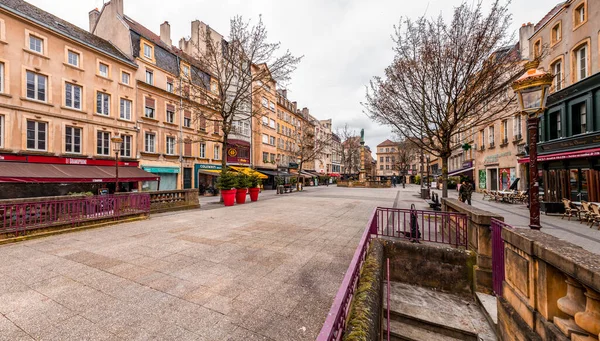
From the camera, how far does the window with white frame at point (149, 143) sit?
20.8 m

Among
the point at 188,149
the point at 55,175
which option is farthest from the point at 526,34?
the point at 55,175

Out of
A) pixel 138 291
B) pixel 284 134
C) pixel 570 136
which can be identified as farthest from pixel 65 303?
pixel 284 134

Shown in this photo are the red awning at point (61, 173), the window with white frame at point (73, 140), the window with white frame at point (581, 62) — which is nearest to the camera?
the red awning at point (61, 173)

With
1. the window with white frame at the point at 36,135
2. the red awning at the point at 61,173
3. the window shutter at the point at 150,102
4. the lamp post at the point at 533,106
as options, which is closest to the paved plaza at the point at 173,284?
the lamp post at the point at 533,106

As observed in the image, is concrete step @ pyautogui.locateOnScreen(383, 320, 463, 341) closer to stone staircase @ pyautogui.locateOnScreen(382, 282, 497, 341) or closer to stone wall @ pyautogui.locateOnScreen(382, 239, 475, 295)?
stone staircase @ pyautogui.locateOnScreen(382, 282, 497, 341)

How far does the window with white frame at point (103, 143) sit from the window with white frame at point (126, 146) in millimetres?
970

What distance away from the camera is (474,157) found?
27.6 meters

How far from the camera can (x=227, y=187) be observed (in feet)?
46.4

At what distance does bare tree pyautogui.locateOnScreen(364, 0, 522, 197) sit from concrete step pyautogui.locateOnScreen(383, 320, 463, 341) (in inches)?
312

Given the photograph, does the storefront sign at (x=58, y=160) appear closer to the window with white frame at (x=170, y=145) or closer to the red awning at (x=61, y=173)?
the red awning at (x=61, y=173)

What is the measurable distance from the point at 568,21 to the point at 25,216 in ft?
90.7

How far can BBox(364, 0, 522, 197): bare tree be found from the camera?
818 centimetres

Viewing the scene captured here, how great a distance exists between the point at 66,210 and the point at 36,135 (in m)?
12.0

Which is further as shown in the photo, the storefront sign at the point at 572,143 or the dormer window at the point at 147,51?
the dormer window at the point at 147,51
